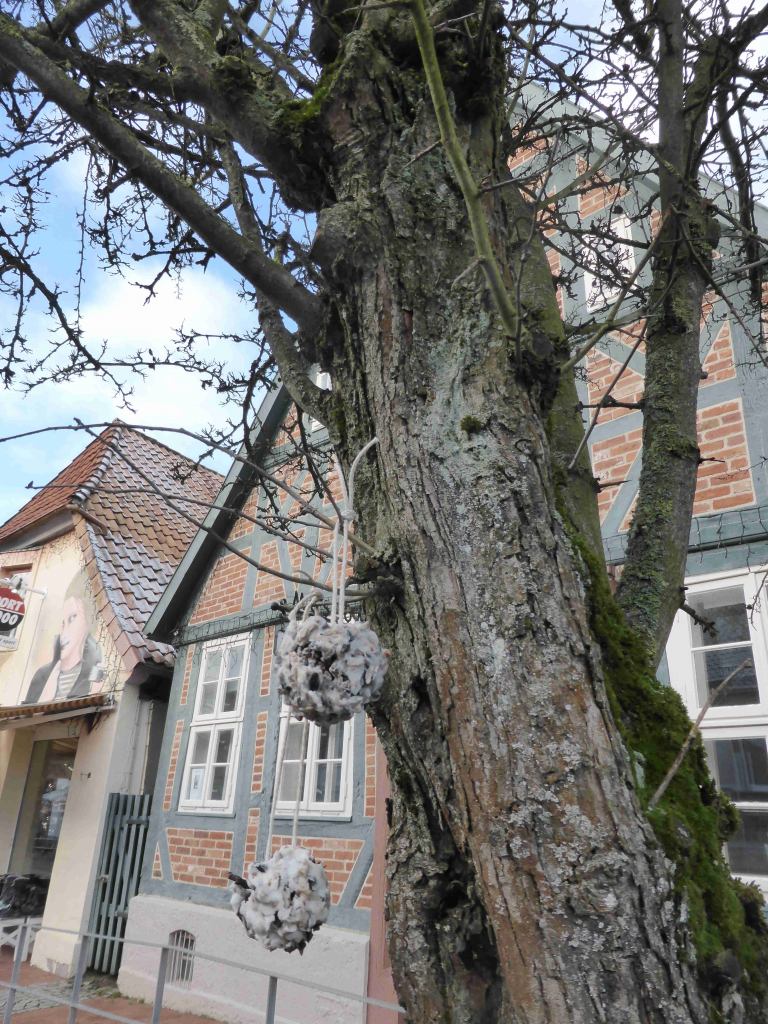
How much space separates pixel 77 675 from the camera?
345 inches

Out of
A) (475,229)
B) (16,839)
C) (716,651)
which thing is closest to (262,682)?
(716,651)

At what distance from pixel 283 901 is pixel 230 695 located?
624 cm

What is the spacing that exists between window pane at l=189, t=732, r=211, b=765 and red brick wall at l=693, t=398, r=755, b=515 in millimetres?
5202

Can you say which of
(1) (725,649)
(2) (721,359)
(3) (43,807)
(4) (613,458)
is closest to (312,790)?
(1) (725,649)

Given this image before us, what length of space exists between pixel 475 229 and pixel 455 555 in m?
0.63

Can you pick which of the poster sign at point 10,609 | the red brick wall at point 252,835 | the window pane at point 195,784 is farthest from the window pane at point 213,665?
the poster sign at point 10,609

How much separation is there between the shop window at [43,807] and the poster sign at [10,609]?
1688mm

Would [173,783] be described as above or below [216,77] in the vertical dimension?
below

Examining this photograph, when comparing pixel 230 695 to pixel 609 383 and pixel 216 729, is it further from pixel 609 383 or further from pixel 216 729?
pixel 609 383

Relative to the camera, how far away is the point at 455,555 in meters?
1.33

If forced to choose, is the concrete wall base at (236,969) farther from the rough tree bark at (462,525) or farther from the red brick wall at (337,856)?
the rough tree bark at (462,525)

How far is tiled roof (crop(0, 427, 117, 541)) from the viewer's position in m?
9.89

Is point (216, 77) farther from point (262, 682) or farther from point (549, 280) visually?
point (262, 682)

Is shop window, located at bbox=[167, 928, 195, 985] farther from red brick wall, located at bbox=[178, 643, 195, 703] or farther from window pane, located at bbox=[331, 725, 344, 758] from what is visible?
window pane, located at bbox=[331, 725, 344, 758]
